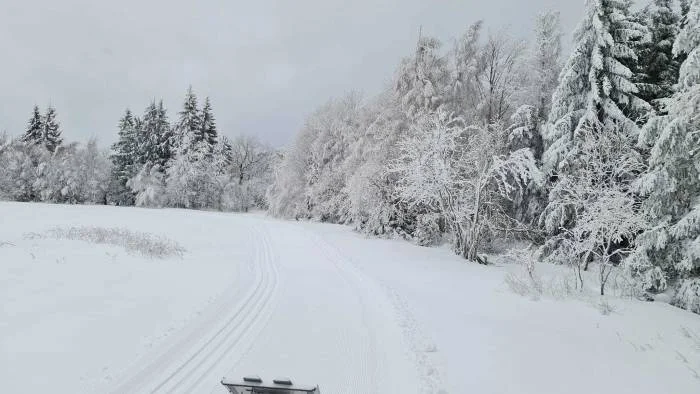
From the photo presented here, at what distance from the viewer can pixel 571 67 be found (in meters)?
19.0

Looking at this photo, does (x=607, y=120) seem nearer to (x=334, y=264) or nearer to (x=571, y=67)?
(x=571, y=67)

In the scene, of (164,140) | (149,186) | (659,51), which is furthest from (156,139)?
(659,51)

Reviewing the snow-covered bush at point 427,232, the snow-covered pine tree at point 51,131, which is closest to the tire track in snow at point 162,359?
the snow-covered bush at point 427,232

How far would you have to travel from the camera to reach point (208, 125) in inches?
2516

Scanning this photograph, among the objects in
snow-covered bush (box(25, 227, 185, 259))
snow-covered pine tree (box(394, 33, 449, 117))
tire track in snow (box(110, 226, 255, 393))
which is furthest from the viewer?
snow-covered pine tree (box(394, 33, 449, 117))

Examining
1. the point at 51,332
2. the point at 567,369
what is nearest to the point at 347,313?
the point at 567,369

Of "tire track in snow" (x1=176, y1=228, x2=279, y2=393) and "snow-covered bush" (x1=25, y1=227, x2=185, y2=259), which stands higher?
"snow-covered bush" (x1=25, y1=227, x2=185, y2=259)

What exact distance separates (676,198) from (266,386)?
46.6 feet

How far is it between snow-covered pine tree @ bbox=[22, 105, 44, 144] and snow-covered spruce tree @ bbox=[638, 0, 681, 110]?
75736 millimetres

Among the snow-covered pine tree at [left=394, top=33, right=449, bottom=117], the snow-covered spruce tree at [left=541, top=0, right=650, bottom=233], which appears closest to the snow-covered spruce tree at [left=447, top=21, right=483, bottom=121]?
the snow-covered pine tree at [left=394, top=33, right=449, bottom=117]

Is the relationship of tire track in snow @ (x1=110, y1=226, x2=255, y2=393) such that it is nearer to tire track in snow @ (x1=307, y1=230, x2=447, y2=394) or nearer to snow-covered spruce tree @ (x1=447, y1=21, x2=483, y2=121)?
tire track in snow @ (x1=307, y1=230, x2=447, y2=394)

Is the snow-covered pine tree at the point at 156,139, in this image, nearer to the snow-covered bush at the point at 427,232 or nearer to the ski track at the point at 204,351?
the snow-covered bush at the point at 427,232

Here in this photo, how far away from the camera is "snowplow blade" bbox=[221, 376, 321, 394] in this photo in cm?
→ 389

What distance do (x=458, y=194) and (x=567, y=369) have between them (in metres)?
13.7
